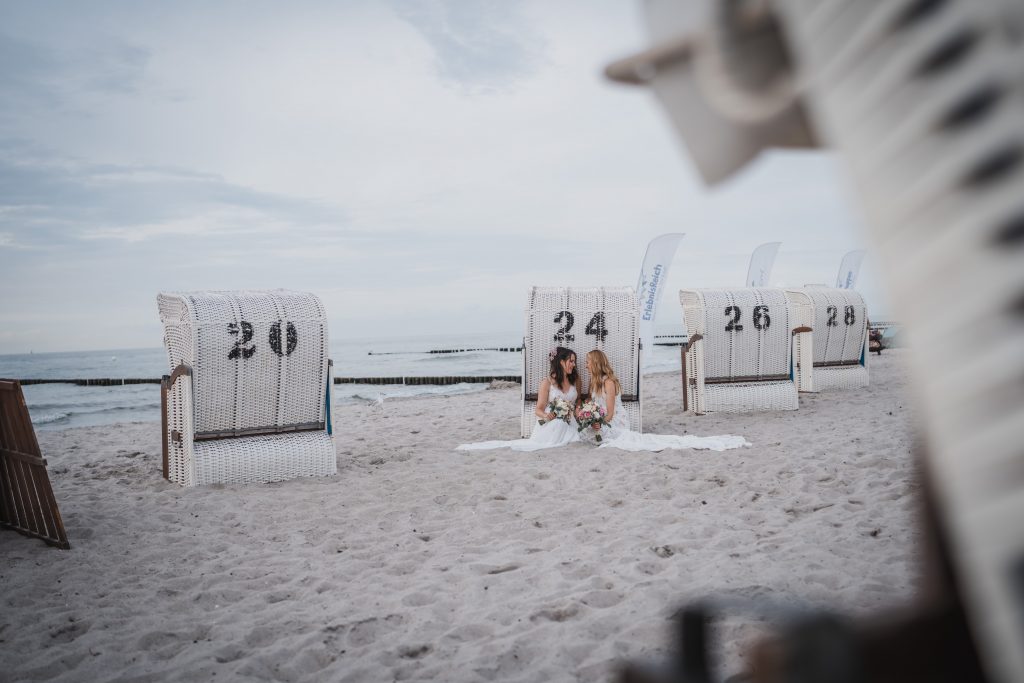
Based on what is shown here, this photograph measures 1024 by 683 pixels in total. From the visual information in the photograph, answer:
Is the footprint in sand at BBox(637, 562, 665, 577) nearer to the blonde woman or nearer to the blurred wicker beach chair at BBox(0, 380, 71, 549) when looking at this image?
the blurred wicker beach chair at BBox(0, 380, 71, 549)

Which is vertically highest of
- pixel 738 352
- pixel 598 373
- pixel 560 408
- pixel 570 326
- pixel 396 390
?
pixel 570 326

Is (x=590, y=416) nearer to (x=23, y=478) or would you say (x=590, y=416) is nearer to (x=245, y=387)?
(x=245, y=387)

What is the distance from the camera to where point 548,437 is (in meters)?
9.69

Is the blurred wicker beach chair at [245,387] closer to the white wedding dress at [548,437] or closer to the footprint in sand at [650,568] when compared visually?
the white wedding dress at [548,437]

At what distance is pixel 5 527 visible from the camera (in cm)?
Answer: 627

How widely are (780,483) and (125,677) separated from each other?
577cm

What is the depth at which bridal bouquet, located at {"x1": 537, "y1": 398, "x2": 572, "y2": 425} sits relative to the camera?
9617 mm

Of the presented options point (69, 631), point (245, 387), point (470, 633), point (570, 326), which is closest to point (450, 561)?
point (470, 633)

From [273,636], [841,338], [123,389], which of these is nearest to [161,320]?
[273,636]

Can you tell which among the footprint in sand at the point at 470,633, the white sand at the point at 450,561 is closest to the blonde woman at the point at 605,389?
the white sand at the point at 450,561

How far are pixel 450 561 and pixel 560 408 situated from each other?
462 centimetres

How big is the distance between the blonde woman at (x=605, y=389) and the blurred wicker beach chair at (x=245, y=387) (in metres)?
3.75

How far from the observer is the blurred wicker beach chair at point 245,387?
7594mm

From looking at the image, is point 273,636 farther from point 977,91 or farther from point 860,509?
point 860,509
